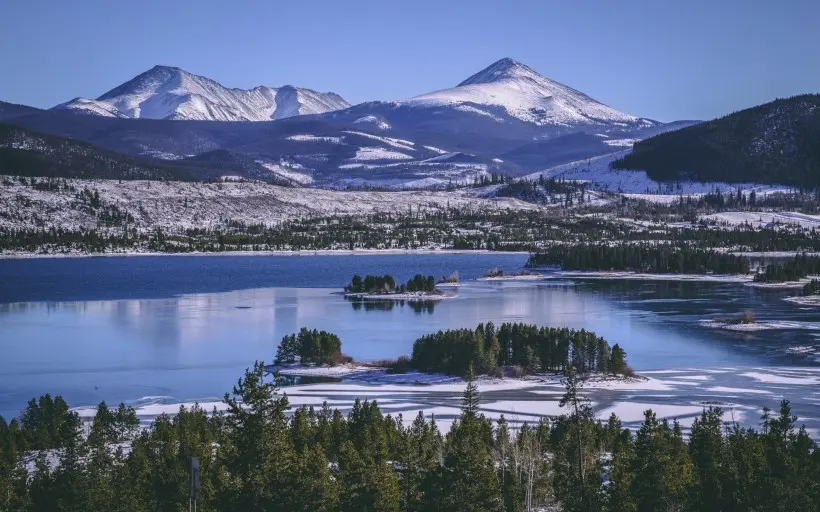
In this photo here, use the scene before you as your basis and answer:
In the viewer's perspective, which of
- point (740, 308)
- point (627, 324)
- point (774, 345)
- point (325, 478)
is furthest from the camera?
point (740, 308)

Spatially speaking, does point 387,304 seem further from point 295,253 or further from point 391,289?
point 295,253

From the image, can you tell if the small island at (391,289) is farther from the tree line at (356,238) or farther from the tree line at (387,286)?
the tree line at (356,238)

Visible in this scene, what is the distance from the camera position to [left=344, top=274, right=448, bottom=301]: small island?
330ft

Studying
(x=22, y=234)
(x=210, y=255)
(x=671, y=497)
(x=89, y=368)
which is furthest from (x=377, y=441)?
(x=22, y=234)

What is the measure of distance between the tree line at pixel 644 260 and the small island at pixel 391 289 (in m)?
40.2

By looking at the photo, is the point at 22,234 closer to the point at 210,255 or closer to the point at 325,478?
the point at 210,255

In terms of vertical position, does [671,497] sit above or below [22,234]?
below

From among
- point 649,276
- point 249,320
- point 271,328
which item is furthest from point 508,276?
point 271,328

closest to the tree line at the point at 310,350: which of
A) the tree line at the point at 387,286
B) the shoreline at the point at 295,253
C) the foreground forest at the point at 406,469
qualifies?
the foreground forest at the point at 406,469

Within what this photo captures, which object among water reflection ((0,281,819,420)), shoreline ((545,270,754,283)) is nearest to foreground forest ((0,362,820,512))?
water reflection ((0,281,819,420))

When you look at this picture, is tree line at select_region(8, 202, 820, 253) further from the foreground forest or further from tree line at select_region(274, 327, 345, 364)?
the foreground forest

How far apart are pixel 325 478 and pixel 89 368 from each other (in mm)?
31028

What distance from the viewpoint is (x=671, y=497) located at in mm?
30828

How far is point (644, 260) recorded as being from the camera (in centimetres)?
13688
